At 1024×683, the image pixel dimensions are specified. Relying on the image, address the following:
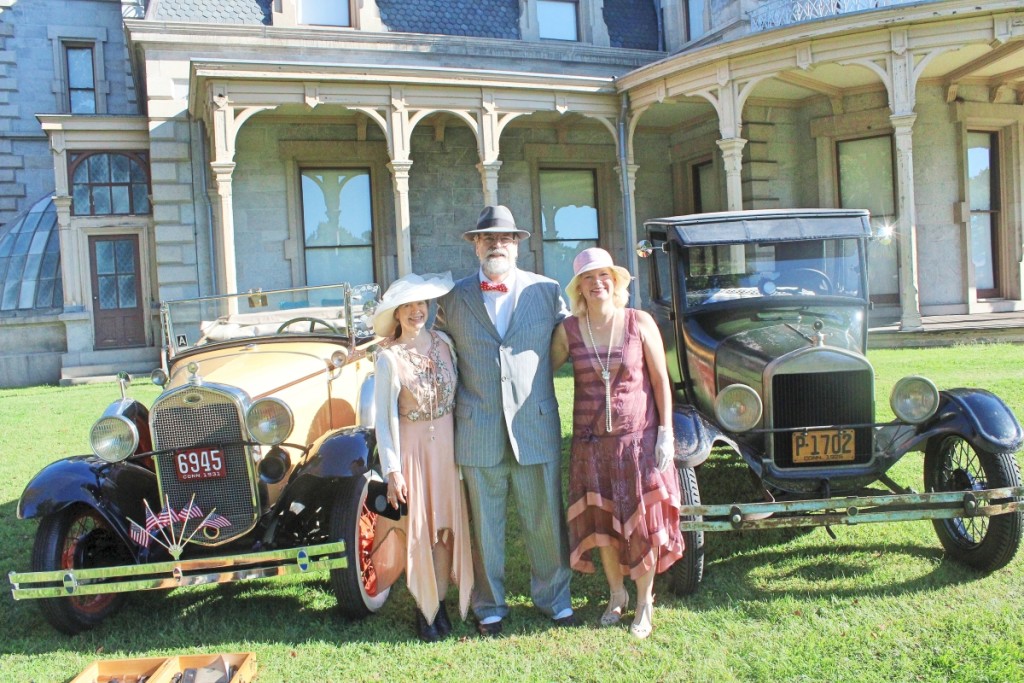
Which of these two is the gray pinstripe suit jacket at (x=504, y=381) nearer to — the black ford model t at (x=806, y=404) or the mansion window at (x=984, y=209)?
the black ford model t at (x=806, y=404)

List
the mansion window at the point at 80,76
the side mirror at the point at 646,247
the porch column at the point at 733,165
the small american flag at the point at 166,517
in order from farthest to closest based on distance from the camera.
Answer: the mansion window at the point at 80,76, the porch column at the point at 733,165, the side mirror at the point at 646,247, the small american flag at the point at 166,517

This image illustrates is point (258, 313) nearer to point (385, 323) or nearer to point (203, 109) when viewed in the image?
point (385, 323)

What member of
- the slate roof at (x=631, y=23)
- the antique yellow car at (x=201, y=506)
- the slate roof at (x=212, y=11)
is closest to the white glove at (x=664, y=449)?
the antique yellow car at (x=201, y=506)

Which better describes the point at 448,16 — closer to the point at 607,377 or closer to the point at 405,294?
the point at 405,294

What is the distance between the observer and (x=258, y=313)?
5.90 meters

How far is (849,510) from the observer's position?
400cm

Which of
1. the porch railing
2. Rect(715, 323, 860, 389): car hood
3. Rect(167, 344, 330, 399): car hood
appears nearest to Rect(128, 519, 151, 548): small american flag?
Rect(167, 344, 330, 399): car hood

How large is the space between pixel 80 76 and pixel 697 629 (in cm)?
2200

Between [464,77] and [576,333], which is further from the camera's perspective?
[464,77]

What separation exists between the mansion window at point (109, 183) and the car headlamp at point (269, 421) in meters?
11.4

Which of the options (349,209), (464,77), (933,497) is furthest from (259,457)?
(349,209)

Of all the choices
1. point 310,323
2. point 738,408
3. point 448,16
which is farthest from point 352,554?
point 448,16

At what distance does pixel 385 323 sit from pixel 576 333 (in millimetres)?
917

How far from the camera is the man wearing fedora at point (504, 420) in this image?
390 centimetres
